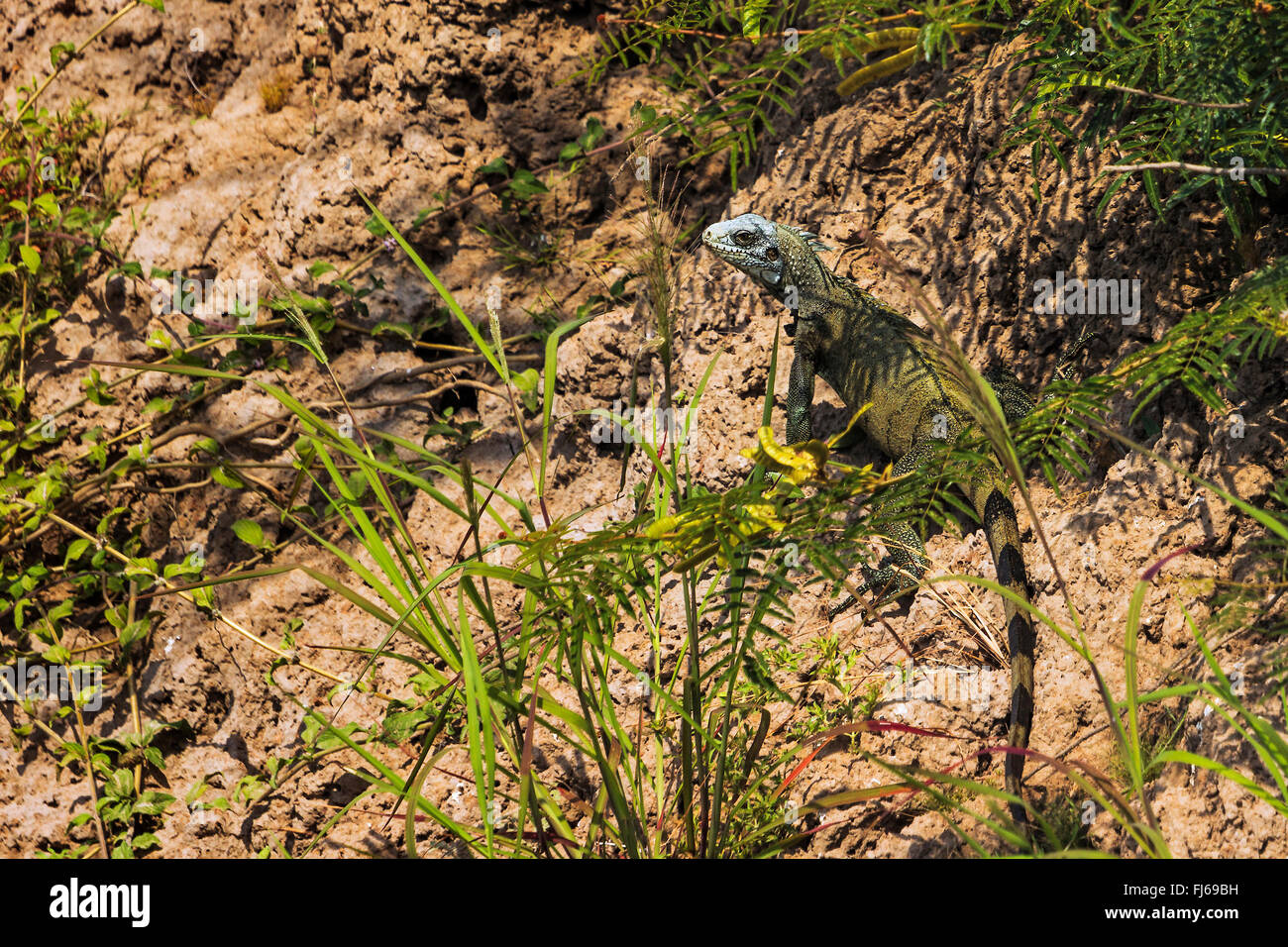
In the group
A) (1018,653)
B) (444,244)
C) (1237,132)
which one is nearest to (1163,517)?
(1018,653)

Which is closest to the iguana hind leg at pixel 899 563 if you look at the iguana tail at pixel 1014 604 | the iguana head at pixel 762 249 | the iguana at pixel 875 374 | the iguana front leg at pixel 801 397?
the iguana at pixel 875 374

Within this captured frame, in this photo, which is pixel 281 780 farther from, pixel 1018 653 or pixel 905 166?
pixel 905 166

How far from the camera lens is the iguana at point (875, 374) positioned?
3027 millimetres

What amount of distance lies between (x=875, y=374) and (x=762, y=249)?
659 mm

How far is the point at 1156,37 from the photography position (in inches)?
105

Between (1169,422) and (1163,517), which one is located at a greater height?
(1169,422)

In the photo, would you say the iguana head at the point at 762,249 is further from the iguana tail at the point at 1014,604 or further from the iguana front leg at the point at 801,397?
the iguana tail at the point at 1014,604

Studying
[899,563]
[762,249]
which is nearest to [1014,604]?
[899,563]

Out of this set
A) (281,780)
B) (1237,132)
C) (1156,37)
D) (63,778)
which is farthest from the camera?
(63,778)

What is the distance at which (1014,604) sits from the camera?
2.78 metres

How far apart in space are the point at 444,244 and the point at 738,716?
9.01 ft
